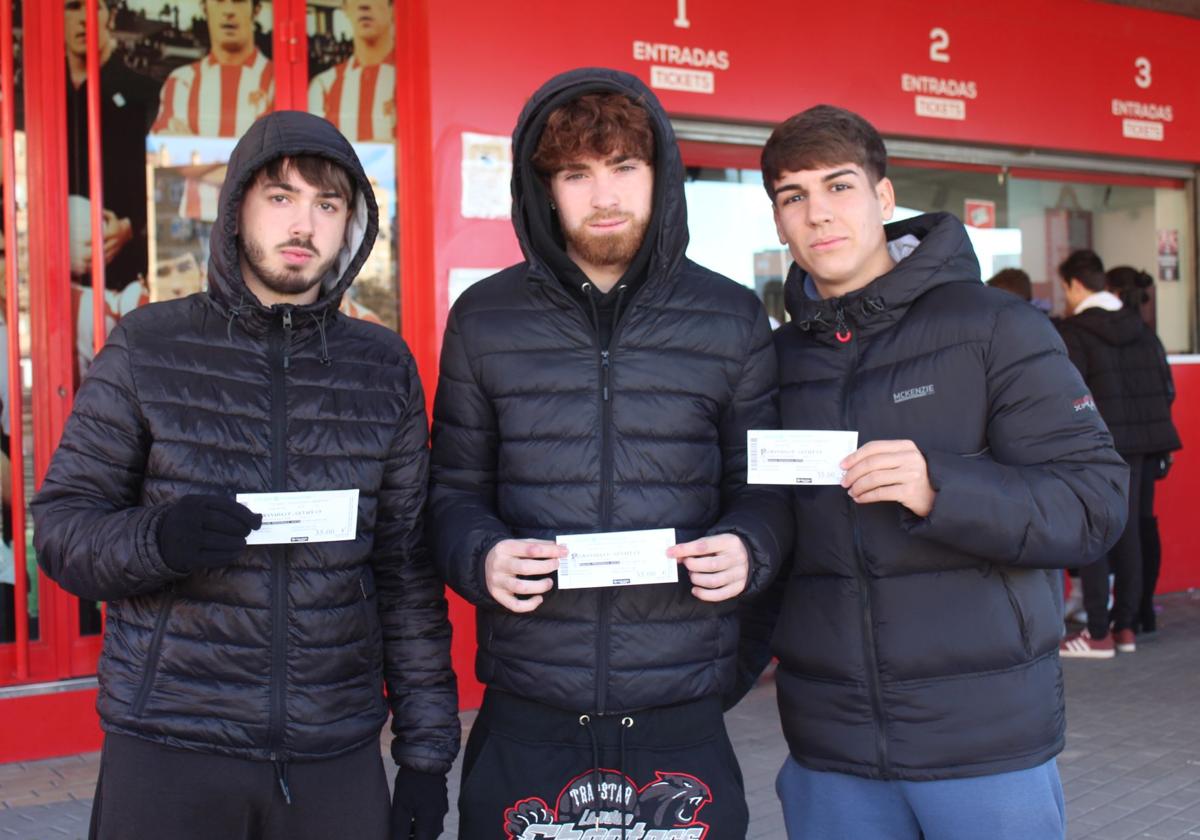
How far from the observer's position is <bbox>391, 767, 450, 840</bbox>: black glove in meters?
2.42

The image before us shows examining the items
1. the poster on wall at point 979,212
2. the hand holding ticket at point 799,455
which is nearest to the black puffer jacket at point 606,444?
the hand holding ticket at point 799,455

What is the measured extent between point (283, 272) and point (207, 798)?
101cm

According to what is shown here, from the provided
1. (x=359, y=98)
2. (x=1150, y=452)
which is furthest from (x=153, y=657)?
(x=1150, y=452)

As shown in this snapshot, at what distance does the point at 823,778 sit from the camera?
246 centimetres

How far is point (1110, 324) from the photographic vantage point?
22.2ft

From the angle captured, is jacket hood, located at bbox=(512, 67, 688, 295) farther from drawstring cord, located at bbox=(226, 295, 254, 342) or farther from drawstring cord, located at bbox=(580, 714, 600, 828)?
drawstring cord, located at bbox=(580, 714, 600, 828)

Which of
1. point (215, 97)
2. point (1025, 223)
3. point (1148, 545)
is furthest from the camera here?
point (1025, 223)

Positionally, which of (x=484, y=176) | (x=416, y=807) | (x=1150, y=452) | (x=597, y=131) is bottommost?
(x=416, y=807)

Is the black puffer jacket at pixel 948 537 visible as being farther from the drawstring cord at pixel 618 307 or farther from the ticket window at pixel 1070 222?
the ticket window at pixel 1070 222

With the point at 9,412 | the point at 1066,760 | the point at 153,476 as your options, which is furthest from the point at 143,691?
the point at 1066,760

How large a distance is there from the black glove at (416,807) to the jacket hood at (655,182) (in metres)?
1.06

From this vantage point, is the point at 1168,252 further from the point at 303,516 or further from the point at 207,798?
the point at 207,798

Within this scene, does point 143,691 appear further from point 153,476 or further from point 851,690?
point 851,690

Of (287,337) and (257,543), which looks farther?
(287,337)
